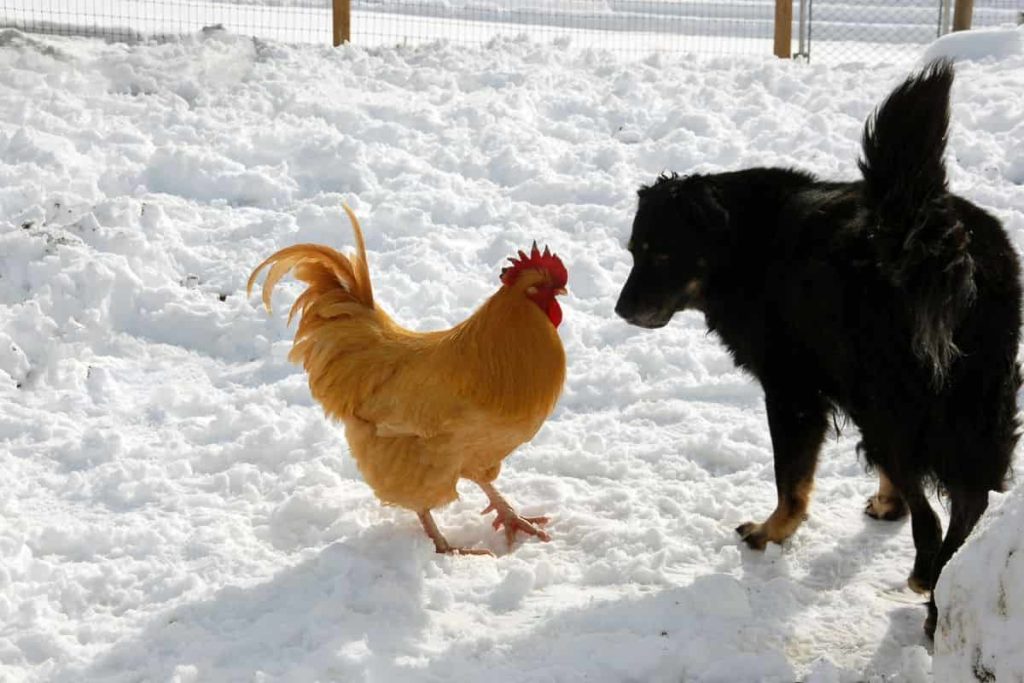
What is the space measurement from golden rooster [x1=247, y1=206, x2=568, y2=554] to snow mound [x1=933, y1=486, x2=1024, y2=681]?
6.38ft

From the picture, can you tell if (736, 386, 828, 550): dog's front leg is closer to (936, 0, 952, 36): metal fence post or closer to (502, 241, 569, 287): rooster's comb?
(502, 241, 569, 287): rooster's comb

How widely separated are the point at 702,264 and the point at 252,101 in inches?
249

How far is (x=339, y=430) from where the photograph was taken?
5484 millimetres

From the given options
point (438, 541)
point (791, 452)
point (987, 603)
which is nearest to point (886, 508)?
point (791, 452)

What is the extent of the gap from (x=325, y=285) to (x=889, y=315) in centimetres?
247

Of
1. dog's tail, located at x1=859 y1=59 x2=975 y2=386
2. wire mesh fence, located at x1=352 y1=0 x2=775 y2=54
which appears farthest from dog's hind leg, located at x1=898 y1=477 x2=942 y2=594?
wire mesh fence, located at x1=352 y1=0 x2=775 y2=54

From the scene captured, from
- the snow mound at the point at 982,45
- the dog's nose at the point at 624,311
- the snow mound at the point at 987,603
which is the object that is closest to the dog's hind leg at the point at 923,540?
the snow mound at the point at 987,603

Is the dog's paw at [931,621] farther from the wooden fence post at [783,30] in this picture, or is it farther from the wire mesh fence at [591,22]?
the wire mesh fence at [591,22]

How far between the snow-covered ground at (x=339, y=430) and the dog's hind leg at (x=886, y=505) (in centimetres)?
11

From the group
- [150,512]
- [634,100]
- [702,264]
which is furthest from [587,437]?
[634,100]

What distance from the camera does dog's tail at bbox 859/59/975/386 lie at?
3.54 metres

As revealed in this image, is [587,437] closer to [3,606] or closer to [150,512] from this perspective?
[150,512]

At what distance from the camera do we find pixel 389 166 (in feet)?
28.3

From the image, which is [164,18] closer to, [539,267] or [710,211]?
[539,267]
